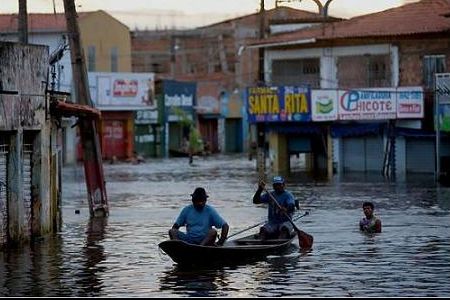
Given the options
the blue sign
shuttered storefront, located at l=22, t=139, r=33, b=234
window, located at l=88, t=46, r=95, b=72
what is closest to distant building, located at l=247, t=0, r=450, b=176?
window, located at l=88, t=46, r=95, b=72

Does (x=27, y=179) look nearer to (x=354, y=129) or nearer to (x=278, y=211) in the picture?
(x=278, y=211)

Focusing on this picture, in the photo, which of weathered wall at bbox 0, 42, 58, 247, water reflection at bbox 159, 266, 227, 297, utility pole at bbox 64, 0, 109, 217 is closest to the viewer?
water reflection at bbox 159, 266, 227, 297

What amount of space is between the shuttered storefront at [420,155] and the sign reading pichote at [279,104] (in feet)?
17.8

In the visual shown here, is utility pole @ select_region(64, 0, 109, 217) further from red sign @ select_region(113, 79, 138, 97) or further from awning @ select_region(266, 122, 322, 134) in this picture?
red sign @ select_region(113, 79, 138, 97)

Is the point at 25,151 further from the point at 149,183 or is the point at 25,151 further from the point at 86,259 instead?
the point at 149,183

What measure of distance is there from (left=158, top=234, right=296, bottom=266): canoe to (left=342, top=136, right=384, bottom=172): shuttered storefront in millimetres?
34508

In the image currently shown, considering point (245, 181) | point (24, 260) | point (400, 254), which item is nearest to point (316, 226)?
point (400, 254)

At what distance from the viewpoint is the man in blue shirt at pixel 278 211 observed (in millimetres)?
23828

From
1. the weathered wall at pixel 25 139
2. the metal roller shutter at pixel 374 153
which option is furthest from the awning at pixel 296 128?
the weathered wall at pixel 25 139

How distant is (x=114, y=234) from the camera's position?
28.6 m

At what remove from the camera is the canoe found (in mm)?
20453

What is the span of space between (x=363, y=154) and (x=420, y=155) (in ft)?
11.1

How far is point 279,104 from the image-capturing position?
58.6 meters

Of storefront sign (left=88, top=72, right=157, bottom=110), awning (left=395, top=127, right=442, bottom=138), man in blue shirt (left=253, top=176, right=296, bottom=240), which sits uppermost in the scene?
storefront sign (left=88, top=72, right=157, bottom=110)
